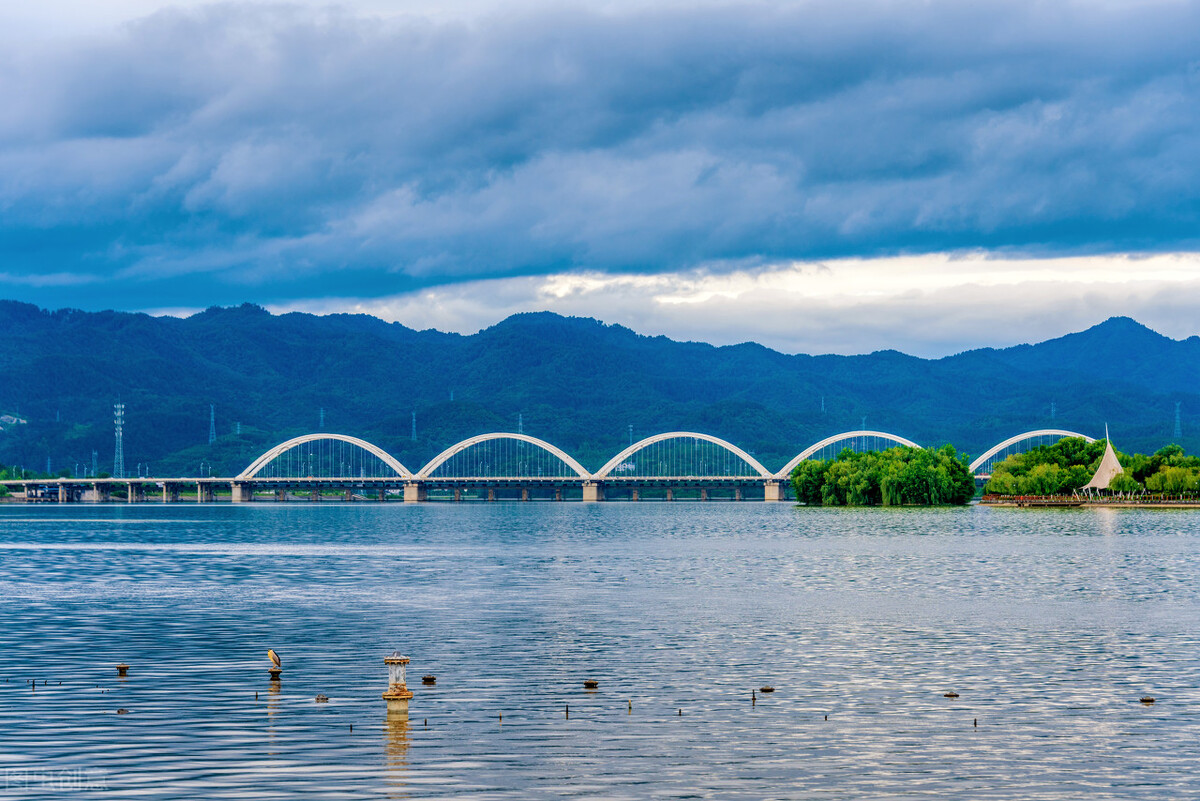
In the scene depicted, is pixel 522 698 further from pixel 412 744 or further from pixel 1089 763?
pixel 1089 763

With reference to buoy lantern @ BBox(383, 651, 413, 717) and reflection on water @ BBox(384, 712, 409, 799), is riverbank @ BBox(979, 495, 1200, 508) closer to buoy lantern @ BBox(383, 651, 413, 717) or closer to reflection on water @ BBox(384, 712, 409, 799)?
buoy lantern @ BBox(383, 651, 413, 717)

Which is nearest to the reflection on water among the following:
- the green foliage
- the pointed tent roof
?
the green foliage

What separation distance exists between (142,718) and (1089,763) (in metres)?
16.7

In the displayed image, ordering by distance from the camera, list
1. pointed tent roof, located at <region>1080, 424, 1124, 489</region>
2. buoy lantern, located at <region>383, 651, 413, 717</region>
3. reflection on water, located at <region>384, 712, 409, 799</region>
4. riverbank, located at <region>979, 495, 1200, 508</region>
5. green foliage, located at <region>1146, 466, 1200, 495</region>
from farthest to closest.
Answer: pointed tent roof, located at <region>1080, 424, 1124, 489</region>, green foliage, located at <region>1146, 466, 1200, 495</region>, riverbank, located at <region>979, 495, 1200, 508</region>, buoy lantern, located at <region>383, 651, 413, 717</region>, reflection on water, located at <region>384, 712, 409, 799</region>

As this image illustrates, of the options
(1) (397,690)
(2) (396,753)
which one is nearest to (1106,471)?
(1) (397,690)

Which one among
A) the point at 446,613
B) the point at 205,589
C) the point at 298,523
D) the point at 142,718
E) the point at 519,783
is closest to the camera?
the point at 519,783

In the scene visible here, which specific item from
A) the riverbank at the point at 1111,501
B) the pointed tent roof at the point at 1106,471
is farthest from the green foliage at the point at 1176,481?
the pointed tent roof at the point at 1106,471

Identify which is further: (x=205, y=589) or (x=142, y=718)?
(x=205, y=589)

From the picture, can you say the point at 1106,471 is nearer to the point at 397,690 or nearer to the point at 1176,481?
the point at 1176,481

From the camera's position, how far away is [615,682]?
32.5 meters

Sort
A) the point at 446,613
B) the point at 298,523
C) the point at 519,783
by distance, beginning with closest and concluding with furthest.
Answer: the point at 519,783
the point at 446,613
the point at 298,523

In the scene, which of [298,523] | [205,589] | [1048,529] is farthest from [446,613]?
[298,523]

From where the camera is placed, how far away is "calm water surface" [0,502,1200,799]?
22547 millimetres

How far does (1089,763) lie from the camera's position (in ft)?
76.9
